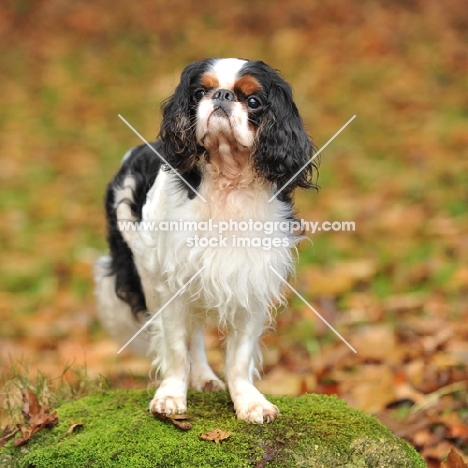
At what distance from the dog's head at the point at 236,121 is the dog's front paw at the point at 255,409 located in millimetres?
802

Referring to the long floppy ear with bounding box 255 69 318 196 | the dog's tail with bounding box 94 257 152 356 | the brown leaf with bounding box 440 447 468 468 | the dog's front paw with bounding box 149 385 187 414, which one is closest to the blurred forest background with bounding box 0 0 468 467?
the dog's tail with bounding box 94 257 152 356

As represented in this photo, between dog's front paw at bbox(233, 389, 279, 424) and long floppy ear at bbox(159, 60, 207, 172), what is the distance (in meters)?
0.89

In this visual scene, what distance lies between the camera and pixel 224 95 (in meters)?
2.87

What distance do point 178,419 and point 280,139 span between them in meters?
1.08

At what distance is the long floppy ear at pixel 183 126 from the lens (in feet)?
9.84

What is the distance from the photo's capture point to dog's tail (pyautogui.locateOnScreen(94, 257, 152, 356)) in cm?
428

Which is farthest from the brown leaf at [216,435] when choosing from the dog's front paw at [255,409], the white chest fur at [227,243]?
the white chest fur at [227,243]

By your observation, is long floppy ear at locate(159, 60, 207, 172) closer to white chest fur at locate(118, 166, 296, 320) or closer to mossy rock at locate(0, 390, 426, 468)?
white chest fur at locate(118, 166, 296, 320)

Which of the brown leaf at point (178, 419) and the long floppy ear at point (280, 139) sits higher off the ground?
the long floppy ear at point (280, 139)

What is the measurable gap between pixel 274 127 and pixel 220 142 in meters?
0.20

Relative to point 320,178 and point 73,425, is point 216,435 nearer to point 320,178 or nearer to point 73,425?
point 73,425

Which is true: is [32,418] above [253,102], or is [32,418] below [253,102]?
below

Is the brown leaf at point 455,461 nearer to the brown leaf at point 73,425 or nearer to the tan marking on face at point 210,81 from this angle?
the brown leaf at point 73,425

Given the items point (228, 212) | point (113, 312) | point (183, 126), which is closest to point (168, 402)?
point (228, 212)
